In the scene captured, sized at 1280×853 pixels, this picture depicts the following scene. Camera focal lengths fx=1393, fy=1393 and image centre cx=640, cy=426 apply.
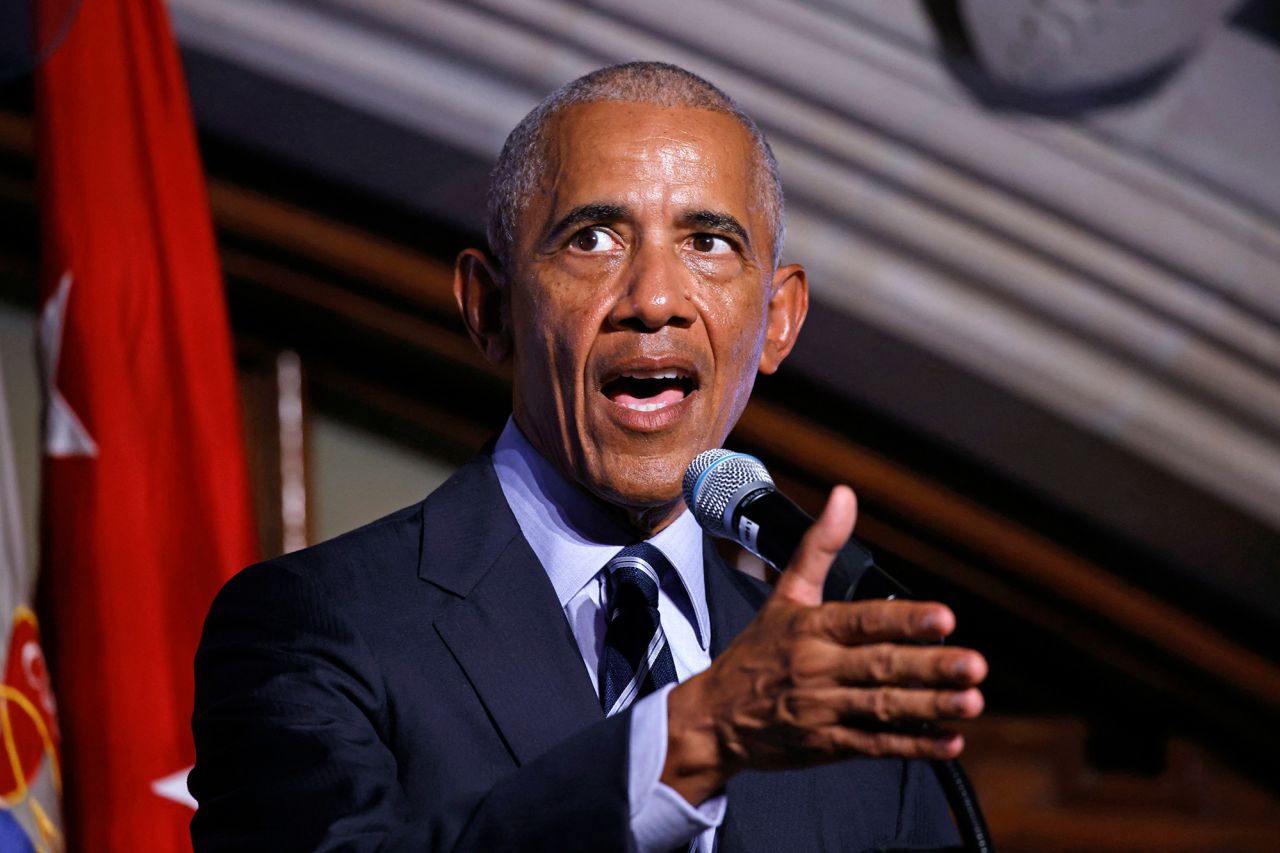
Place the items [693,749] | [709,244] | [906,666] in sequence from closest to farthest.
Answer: [906,666] < [693,749] < [709,244]

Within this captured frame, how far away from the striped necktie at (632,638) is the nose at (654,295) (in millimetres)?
220

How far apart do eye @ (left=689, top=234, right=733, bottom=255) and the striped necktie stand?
0.30m

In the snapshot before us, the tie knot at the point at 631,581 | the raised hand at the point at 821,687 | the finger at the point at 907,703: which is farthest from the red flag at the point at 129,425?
the finger at the point at 907,703

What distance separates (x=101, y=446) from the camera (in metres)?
2.27

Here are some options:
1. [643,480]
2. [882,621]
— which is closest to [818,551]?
[882,621]

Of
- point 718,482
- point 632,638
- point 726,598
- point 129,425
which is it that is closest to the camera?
point 718,482

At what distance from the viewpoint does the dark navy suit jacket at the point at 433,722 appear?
94 cm

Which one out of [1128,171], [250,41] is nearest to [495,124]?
[250,41]

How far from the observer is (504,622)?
126 centimetres

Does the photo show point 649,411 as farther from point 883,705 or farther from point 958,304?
point 958,304

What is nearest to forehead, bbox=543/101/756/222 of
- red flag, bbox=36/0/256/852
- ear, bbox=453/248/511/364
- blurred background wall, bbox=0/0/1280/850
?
ear, bbox=453/248/511/364

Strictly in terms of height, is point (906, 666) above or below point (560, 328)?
below

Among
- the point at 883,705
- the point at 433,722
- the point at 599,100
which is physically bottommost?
the point at 433,722

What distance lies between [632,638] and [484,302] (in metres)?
0.44
